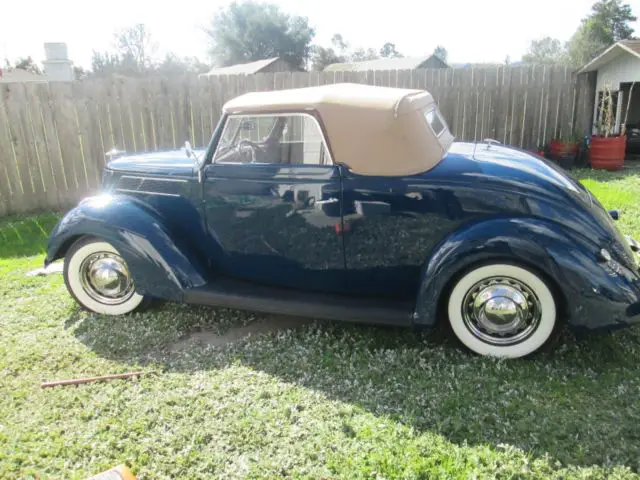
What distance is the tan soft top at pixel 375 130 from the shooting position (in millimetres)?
3441

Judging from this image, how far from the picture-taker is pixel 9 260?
18.4 feet

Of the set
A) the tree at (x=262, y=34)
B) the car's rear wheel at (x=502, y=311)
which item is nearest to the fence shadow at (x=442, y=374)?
the car's rear wheel at (x=502, y=311)

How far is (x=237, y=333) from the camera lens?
155 inches

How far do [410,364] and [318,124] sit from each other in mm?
1740

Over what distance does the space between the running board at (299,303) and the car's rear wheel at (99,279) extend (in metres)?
0.68

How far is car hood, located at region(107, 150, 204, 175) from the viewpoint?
4.08 metres

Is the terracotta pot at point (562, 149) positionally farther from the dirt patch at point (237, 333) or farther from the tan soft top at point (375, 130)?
the dirt patch at point (237, 333)

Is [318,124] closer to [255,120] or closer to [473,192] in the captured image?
[255,120]

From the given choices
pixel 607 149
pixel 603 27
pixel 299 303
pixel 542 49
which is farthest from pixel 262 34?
pixel 299 303

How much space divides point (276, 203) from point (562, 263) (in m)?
1.91

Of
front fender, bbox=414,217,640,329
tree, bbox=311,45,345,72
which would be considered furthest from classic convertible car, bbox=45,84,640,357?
tree, bbox=311,45,345,72

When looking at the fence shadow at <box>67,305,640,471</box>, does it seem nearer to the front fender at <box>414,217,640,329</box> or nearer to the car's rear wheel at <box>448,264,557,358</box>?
the car's rear wheel at <box>448,264,557,358</box>

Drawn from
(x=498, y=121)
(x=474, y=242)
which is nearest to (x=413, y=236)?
(x=474, y=242)

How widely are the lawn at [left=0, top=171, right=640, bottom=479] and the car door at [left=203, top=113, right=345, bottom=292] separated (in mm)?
487
